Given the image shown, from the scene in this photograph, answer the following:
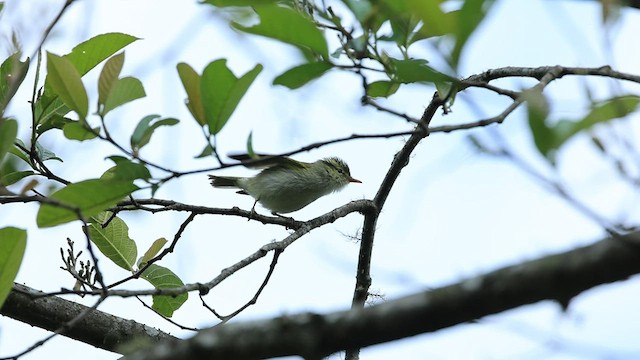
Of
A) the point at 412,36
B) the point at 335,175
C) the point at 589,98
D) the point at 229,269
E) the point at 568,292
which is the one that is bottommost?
Result: the point at 568,292

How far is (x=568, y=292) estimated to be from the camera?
4.40 feet

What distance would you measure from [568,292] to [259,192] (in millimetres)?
4001

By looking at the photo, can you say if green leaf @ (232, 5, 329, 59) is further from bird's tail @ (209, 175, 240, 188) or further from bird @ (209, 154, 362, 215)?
bird's tail @ (209, 175, 240, 188)

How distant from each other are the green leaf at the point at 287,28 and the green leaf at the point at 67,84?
0.57 metres

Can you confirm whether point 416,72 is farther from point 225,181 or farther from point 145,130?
point 225,181

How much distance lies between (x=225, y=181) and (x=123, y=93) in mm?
3225

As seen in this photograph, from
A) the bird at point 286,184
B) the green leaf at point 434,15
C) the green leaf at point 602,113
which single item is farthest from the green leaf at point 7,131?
the bird at point 286,184

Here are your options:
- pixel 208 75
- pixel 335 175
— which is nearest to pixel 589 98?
pixel 208 75

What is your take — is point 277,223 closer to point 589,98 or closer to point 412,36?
point 412,36

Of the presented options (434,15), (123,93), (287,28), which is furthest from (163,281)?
(434,15)

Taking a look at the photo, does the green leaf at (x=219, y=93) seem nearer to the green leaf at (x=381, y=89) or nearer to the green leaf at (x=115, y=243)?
the green leaf at (x=381, y=89)

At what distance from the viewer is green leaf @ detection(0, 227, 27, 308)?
7.05ft

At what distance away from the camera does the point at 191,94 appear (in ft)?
6.89

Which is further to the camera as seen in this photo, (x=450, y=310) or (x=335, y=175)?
(x=335, y=175)
